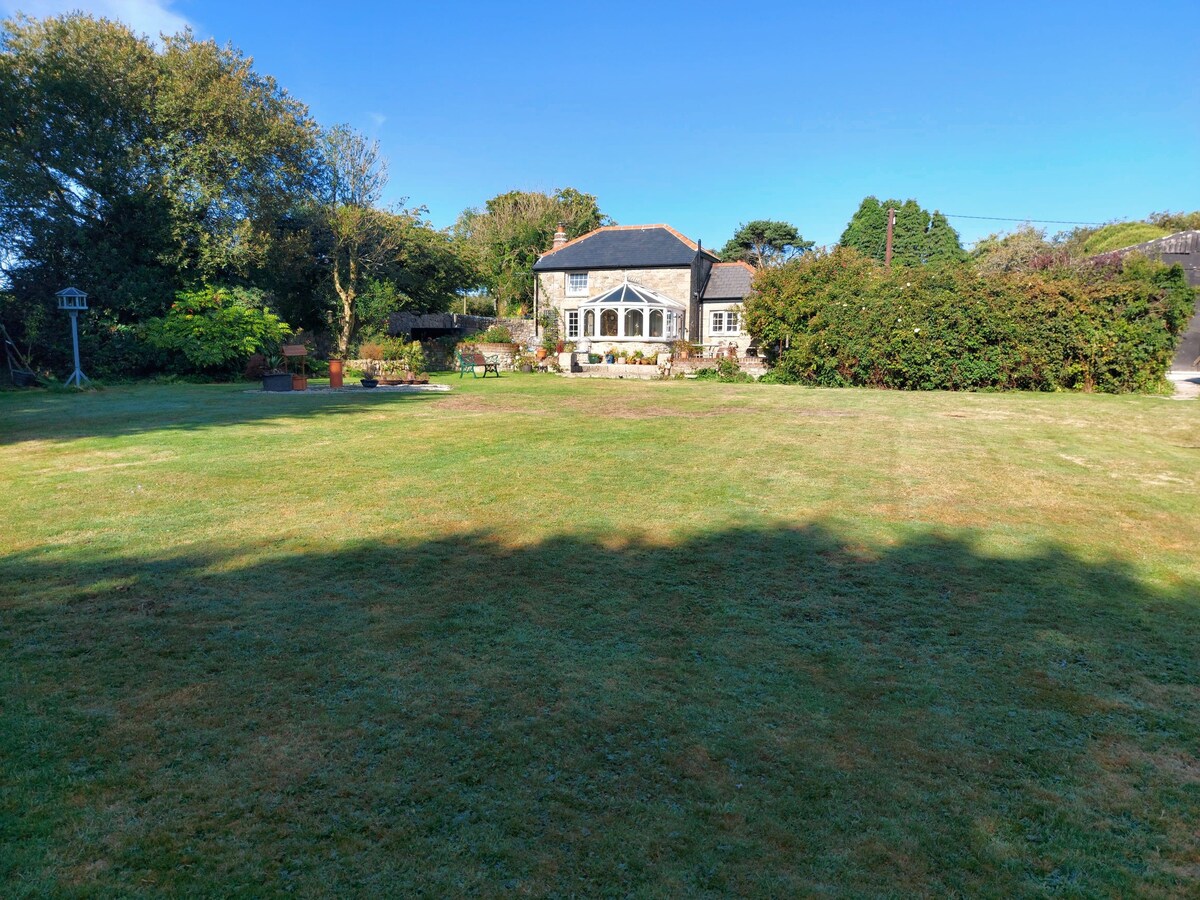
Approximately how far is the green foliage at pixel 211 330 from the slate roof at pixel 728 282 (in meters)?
20.9

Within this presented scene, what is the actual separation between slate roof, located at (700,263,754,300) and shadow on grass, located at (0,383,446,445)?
69.9 feet

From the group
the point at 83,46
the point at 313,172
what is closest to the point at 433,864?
the point at 83,46

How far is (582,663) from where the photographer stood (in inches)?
138

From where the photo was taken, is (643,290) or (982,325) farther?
(643,290)

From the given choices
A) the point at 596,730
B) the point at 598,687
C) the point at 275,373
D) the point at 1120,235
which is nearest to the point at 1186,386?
the point at 598,687

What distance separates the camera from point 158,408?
14.8m

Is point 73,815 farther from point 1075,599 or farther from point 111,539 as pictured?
point 1075,599

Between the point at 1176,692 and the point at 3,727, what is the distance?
16.7 ft

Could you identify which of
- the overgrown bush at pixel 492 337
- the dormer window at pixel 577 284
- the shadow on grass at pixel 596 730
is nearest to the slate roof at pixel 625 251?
the dormer window at pixel 577 284

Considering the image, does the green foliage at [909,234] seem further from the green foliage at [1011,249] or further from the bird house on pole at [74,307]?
the bird house on pole at [74,307]

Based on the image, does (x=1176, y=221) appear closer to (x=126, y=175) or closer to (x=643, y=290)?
(x=643, y=290)

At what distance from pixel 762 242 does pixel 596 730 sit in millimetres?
64061

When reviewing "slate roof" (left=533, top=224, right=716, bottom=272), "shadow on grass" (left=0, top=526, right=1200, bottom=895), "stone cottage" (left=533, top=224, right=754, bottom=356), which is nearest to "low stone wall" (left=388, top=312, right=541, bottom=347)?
"stone cottage" (left=533, top=224, right=754, bottom=356)

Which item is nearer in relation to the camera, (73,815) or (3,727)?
(73,815)
